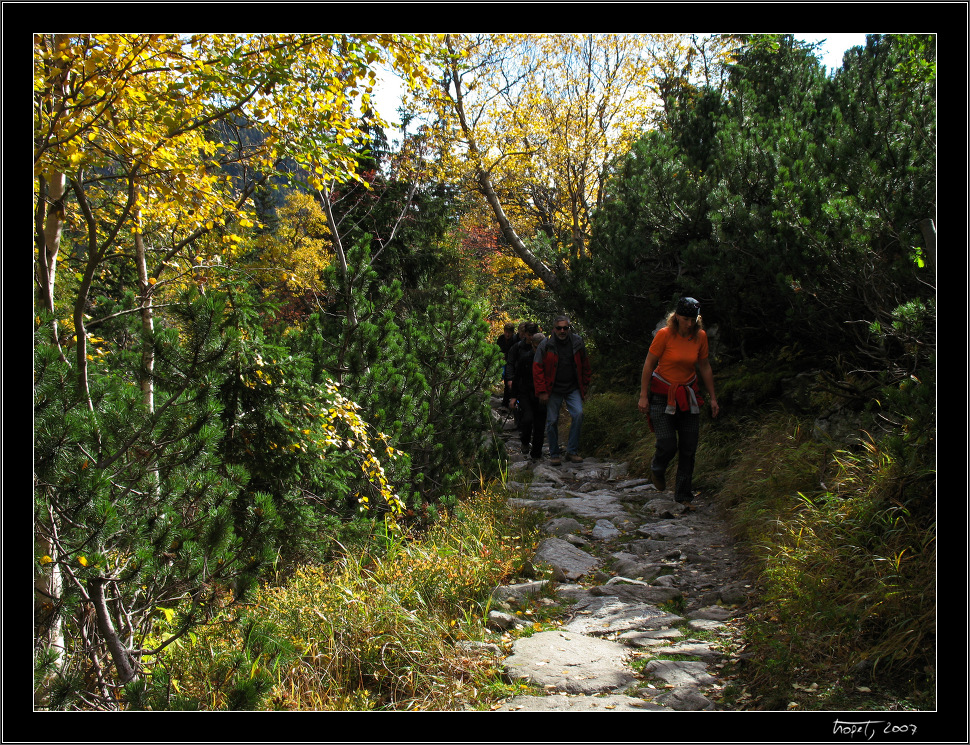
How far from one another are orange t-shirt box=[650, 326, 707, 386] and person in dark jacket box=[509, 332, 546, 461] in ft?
9.49

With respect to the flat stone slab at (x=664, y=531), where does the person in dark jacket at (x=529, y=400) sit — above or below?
above

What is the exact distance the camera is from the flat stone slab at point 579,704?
2883mm

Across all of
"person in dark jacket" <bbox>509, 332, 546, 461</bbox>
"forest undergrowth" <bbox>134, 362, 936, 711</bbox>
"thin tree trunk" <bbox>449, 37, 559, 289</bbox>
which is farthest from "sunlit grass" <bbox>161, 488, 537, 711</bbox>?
"thin tree trunk" <bbox>449, 37, 559, 289</bbox>

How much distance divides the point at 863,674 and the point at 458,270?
61.8 ft

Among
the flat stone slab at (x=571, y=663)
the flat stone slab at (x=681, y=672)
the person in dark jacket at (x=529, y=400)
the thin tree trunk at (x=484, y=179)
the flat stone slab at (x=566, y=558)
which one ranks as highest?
the thin tree trunk at (x=484, y=179)

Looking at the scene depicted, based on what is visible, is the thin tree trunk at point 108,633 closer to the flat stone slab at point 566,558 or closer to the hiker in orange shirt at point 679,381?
the flat stone slab at point 566,558

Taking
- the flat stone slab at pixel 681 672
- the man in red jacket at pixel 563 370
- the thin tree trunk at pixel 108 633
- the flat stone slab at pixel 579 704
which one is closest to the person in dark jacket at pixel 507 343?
the man in red jacket at pixel 563 370

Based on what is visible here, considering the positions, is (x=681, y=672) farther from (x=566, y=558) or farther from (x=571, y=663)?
(x=566, y=558)

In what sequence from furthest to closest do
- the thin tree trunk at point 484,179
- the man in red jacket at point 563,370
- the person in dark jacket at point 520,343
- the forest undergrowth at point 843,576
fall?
the thin tree trunk at point 484,179 → the person in dark jacket at point 520,343 → the man in red jacket at point 563,370 → the forest undergrowth at point 843,576

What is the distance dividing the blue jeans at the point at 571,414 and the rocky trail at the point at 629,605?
145 centimetres

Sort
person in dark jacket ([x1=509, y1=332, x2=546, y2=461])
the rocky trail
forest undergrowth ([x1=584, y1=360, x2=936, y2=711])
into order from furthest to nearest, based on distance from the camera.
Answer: person in dark jacket ([x1=509, y1=332, x2=546, y2=461]) → the rocky trail → forest undergrowth ([x1=584, y1=360, x2=936, y2=711])

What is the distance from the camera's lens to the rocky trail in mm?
3125

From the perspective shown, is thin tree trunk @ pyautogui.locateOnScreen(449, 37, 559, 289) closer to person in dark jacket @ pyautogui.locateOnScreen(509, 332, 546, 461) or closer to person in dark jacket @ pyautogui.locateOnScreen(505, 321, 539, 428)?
person in dark jacket @ pyautogui.locateOnScreen(505, 321, 539, 428)

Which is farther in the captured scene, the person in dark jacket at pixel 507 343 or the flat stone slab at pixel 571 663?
the person in dark jacket at pixel 507 343
